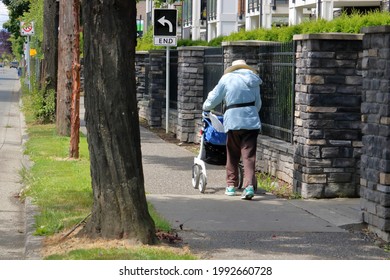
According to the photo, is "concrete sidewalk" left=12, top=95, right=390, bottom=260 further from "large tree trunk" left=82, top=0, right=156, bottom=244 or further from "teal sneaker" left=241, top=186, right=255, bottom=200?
"large tree trunk" left=82, top=0, right=156, bottom=244

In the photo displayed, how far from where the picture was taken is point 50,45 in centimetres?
2931

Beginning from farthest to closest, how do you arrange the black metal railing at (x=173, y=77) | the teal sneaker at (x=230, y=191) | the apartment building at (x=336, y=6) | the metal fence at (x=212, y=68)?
the apartment building at (x=336, y=6), the black metal railing at (x=173, y=77), the metal fence at (x=212, y=68), the teal sneaker at (x=230, y=191)

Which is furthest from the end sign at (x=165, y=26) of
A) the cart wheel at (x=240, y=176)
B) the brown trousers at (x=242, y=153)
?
the brown trousers at (x=242, y=153)

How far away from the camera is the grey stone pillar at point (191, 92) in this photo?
878 inches

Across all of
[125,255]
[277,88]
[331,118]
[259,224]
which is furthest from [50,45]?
[125,255]

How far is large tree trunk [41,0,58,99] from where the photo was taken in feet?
94.0

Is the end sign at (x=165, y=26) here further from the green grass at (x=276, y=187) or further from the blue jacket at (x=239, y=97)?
the blue jacket at (x=239, y=97)

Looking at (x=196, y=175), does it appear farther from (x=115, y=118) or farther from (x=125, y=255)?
(x=125, y=255)

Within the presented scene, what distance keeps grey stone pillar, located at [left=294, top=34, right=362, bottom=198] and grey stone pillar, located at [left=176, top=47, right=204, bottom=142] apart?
956 cm

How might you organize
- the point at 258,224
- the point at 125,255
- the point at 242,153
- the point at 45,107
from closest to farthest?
1. the point at 125,255
2. the point at 258,224
3. the point at 242,153
4. the point at 45,107

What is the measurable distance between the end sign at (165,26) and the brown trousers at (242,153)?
11089 millimetres

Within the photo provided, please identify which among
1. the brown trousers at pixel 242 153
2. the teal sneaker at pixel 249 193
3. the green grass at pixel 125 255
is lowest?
the teal sneaker at pixel 249 193

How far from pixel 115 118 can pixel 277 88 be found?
697 cm

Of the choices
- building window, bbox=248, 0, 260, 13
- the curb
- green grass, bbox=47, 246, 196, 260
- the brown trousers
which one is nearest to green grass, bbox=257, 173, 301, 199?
the brown trousers
